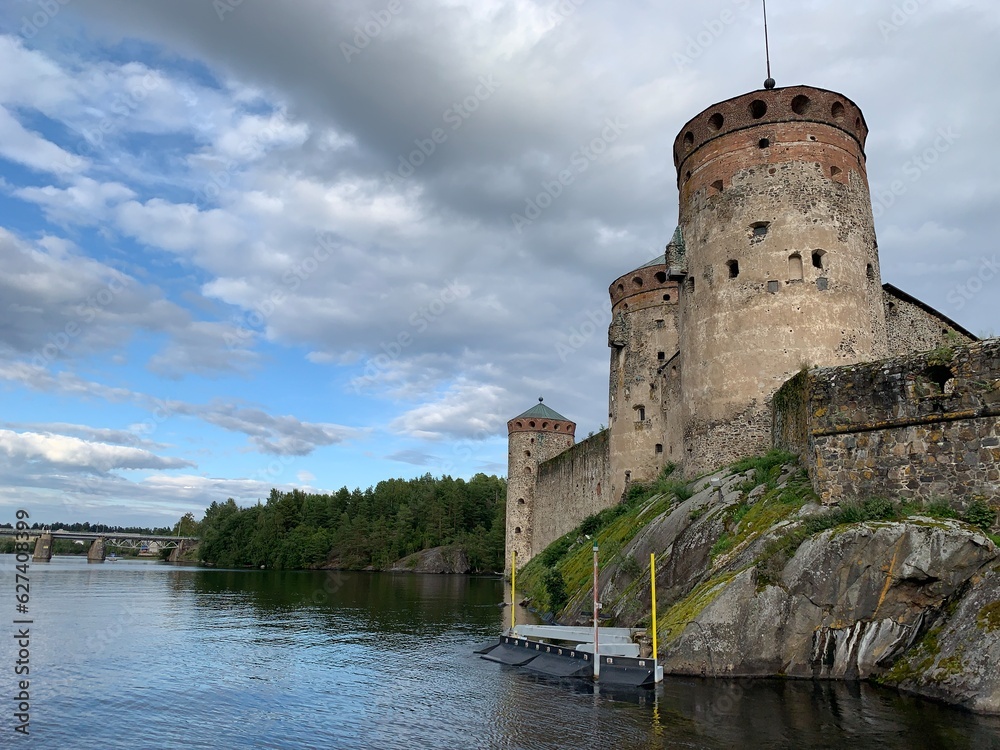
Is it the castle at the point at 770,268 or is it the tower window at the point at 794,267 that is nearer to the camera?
the castle at the point at 770,268

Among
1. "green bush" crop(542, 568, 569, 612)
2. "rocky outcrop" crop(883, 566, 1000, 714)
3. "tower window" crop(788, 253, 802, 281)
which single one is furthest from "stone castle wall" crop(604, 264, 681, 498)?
"rocky outcrop" crop(883, 566, 1000, 714)

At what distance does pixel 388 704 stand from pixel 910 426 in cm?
1018

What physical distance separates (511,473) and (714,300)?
34333mm

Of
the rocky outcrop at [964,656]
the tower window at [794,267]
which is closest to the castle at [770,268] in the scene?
the tower window at [794,267]

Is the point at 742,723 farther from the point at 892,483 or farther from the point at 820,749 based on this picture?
the point at 892,483

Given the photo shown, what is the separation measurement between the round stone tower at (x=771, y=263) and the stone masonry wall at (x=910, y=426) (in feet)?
18.1

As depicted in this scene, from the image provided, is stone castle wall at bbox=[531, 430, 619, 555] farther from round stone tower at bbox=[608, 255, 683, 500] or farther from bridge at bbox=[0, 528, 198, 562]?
bridge at bbox=[0, 528, 198, 562]

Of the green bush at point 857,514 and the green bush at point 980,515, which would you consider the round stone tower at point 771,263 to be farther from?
the green bush at point 980,515

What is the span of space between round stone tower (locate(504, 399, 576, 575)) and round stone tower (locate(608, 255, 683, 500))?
57.8 ft

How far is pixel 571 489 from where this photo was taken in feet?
136

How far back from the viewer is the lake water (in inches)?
360

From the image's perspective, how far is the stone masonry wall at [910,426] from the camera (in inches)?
470

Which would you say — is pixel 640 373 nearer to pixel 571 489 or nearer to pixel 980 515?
pixel 571 489

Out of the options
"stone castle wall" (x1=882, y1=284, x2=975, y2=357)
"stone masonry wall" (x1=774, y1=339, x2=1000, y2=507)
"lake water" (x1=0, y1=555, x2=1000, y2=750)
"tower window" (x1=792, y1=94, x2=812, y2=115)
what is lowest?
"lake water" (x1=0, y1=555, x2=1000, y2=750)
